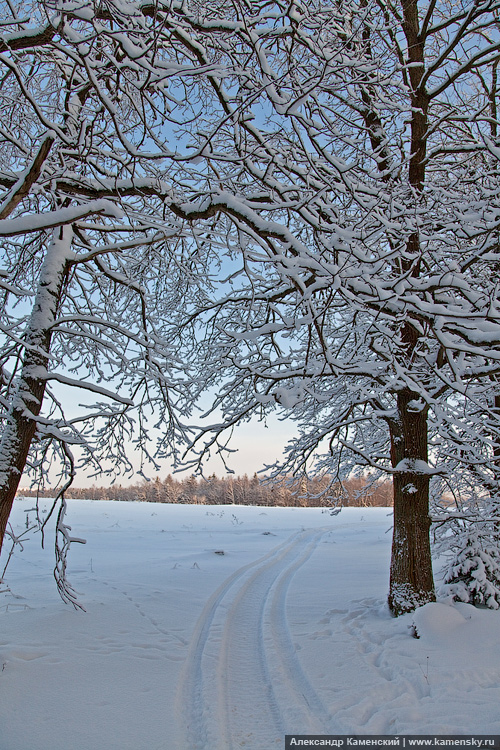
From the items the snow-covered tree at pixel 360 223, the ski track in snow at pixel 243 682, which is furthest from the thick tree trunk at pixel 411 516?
the ski track in snow at pixel 243 682

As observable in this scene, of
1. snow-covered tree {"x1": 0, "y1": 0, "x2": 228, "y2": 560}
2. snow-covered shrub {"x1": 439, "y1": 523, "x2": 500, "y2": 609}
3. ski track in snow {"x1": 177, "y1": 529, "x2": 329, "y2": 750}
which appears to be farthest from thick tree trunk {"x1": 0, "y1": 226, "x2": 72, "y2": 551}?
snow-covered shrub {"x1": 439, "y1": 523, "x2": 500, "y2": 609}

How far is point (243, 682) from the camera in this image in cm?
432

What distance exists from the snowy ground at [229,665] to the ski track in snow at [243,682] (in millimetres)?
17

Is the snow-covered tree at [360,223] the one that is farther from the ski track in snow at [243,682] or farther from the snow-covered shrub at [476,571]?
the ski track in snow at [243,682]

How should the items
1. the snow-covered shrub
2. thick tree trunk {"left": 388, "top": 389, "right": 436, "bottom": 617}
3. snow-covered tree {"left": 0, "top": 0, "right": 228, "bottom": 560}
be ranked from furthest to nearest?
the snow-covered shrub
thick tree trunk {"left": 388, "top": 389, "right": 436, "bottom": 617}
snow-covered tree {"left": 0, "top": 0, "right": 228, "bottom": 560}

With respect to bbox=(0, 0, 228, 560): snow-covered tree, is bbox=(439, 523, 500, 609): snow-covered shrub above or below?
below

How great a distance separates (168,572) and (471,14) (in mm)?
11099

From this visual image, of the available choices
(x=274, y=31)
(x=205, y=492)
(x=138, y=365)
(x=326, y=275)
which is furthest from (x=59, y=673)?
(x=205, y=492)

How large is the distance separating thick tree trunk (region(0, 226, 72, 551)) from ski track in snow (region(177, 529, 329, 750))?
8.16 ft

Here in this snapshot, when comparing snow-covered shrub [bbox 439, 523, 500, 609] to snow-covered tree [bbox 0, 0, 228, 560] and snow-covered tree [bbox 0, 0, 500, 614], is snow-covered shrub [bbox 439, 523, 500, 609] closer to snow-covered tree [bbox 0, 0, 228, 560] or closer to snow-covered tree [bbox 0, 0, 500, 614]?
snow-covered tree [bbox 0, 0, 500, 614]

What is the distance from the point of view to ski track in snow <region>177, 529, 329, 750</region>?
347 cm

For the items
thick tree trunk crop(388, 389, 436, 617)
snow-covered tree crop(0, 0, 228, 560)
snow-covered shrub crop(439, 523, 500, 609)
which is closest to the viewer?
snow-covered tree crop(0, 0, 228, 560)

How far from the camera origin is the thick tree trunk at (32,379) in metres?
4.25

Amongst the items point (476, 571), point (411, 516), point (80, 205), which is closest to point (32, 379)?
point (80, 205)
